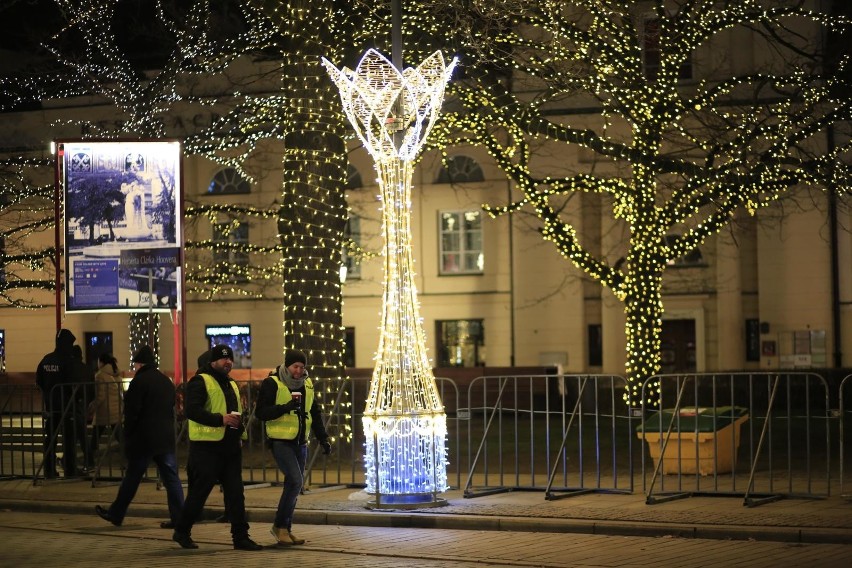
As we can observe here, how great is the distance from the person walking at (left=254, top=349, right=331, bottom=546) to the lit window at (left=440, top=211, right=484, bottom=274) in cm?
3273

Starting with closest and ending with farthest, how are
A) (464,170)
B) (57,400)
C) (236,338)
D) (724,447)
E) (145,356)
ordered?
1. (145,356)
2. (724,447)
3. (57,400)
4. (464,170)
5. (236,338)

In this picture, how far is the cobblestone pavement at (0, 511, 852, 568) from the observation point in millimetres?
10922

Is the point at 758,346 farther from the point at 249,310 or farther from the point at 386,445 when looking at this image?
the point at 386,445

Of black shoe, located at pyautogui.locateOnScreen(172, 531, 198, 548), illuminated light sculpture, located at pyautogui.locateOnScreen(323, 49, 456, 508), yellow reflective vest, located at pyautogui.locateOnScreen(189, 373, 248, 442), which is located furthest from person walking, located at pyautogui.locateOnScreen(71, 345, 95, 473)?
yellow reflective vest, located at pyautogui.locateOnScreen(189, 373, 248, 442)

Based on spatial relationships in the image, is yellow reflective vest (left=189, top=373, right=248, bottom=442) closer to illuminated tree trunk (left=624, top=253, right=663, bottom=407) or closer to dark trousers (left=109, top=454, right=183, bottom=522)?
dark trousers (left=109, top=454, right=183, bottom=522)

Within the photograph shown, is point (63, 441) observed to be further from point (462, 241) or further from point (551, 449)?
point (462, 241)

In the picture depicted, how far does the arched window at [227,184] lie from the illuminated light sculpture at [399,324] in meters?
31.9

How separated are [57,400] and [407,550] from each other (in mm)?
8606

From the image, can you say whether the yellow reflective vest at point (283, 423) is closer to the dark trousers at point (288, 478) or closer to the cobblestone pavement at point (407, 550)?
the dark trousers at point (288, 478)

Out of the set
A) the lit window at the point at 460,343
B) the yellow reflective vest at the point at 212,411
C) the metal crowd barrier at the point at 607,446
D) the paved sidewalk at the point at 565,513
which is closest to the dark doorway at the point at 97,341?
the lit window at the point at 460,343

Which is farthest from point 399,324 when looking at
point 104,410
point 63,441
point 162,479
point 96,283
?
point 63,441

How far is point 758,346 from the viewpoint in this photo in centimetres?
4266

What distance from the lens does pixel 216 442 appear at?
12211 mm

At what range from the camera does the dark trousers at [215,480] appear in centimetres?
1216
